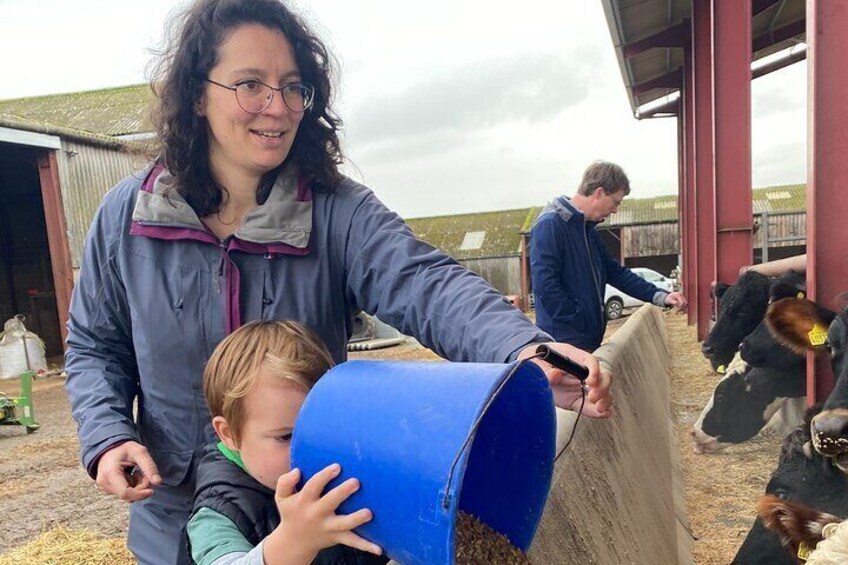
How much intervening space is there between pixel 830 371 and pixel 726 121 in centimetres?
543

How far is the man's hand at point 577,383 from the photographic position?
135 centimetres

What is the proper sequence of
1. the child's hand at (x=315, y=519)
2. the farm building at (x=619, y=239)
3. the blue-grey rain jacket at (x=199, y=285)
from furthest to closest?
1. the farm building at (x=619, y=239)
2. the blue-grey rain jacket at (x=199, y=285)
3. the child's hand at (x=315, y=519)

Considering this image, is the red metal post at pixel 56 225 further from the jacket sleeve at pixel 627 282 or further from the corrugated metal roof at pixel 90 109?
the jacket sleeve at pixel 627 282

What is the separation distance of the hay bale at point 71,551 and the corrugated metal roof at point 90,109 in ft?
47.8

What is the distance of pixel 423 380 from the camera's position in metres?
1.10

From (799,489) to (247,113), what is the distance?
264cm

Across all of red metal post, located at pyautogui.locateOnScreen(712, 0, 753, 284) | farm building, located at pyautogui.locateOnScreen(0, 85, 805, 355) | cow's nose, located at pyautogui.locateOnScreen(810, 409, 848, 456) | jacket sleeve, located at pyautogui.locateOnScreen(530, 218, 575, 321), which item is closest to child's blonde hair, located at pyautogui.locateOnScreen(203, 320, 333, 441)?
farm building, located at pyautogui.locateOnScreen(0, 85, 805, 355)

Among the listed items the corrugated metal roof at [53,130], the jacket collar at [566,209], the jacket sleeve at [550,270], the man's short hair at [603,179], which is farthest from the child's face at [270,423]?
the corrugated metal roof at [53,130]

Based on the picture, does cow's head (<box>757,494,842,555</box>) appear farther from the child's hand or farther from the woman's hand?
the woman's hand

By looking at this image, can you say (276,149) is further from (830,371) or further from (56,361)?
(56,361)

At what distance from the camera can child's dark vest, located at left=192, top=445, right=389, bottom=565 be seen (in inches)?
56.0

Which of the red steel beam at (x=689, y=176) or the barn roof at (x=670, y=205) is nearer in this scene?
the red steel beam at (x=689, y=176)

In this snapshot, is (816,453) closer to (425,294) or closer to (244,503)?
(425,294)

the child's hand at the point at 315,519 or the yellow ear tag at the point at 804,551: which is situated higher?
the child's hand at the point at 315,519
